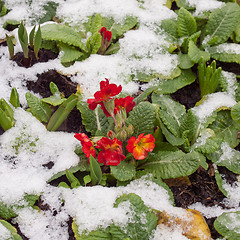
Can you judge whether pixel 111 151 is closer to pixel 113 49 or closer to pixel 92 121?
pixel 92 121

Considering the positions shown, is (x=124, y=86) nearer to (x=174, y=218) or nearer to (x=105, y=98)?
(x=105, y=98)

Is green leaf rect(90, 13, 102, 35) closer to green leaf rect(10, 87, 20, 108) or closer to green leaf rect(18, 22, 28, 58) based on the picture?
green leaf rect(18, 22, 28, 58)

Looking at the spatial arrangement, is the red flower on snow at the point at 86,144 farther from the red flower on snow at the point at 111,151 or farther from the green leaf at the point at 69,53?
the green leaf at the point at 69,53

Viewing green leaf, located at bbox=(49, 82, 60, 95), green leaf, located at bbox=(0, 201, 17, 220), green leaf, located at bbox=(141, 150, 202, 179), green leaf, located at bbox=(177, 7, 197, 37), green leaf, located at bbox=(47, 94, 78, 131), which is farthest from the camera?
green leaf, located at bbox=(177, 7, 197, 37)

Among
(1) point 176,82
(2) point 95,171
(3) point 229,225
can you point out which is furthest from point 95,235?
(1) point 176,82

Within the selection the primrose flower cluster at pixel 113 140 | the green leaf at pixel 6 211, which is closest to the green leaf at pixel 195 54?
the primrose flower cluster at pixel 113 140

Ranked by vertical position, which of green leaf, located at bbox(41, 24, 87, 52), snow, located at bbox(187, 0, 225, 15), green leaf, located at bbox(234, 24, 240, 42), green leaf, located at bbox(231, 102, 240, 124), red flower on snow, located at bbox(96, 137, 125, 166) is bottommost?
red flower on snow, located at bbox(96, 137, 125, 166)

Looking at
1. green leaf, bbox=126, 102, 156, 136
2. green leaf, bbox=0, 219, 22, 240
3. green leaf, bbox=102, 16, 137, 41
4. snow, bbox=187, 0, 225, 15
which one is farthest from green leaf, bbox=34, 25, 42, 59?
snow, bbox=187, 0, 225, 15
